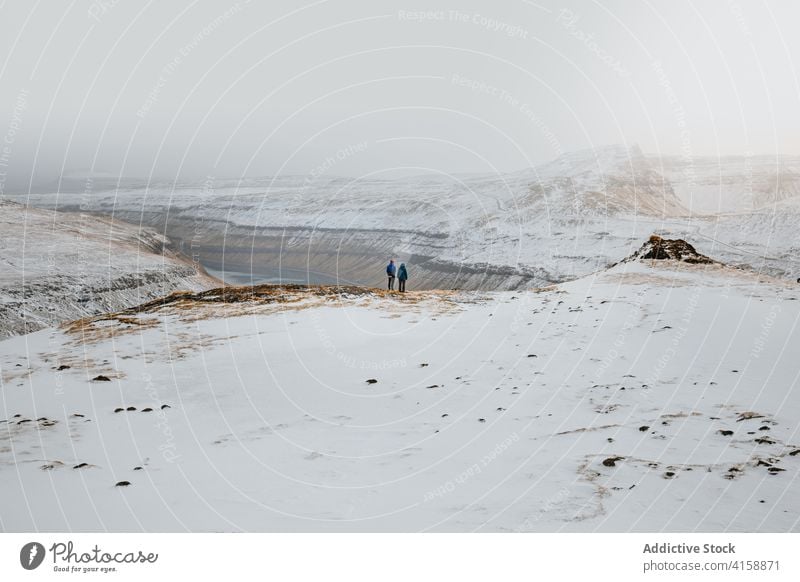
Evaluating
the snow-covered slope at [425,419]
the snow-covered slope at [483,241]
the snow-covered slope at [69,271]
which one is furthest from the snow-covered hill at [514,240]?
the snow-covered slope at [425,419]

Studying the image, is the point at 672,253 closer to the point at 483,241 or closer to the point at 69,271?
the point at 69,271

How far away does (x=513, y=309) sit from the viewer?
23312 mm

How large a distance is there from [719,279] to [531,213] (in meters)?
144

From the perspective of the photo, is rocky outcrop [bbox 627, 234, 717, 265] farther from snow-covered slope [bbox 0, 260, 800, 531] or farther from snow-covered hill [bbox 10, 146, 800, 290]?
snow-covered hill [bbox 10, 146, 800, 290]

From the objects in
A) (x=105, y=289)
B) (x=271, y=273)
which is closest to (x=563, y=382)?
(x=105, y=289)

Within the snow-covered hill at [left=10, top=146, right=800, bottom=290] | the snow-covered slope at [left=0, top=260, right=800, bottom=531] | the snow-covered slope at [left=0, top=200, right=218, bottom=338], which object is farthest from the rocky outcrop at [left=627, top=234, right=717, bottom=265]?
the snow-covered hill at [left=10, top=146, right=800, bottom=290]

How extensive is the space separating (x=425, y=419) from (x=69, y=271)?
225ft

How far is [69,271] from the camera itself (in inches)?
2625

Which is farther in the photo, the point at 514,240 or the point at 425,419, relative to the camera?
the point at 514,240

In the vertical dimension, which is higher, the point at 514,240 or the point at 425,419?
the point at 514,240

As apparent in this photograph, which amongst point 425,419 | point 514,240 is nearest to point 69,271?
point 425,419

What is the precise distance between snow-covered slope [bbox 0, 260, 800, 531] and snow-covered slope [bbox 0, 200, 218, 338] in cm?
3878

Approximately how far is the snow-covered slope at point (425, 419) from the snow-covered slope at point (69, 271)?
38781mm

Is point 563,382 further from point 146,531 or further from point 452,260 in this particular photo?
point 452,260
